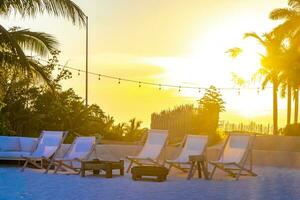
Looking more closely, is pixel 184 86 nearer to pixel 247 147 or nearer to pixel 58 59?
pixel 58 59

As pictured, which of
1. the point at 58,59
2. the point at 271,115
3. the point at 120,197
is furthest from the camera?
the point at 271,115

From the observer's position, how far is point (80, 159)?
42.9 ft

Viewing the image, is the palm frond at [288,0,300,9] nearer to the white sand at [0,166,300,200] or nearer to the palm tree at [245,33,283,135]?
the palm tree at [245,33,283,135]

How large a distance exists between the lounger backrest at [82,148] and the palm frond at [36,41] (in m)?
2.33

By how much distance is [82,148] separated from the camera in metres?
13.7

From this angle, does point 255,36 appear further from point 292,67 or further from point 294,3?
point 292,67

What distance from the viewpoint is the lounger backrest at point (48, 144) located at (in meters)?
14.1

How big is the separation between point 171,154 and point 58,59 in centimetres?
1095

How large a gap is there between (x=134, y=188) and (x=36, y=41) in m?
5.77

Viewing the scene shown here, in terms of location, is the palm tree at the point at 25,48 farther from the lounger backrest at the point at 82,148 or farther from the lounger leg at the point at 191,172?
the lounger leg at the point at 191,172

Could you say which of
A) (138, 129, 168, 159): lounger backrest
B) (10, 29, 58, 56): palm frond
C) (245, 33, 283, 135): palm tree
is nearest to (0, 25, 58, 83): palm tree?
(10, 29, 58, 56): palm frond

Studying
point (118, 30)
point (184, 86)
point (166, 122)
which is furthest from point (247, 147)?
point (184, 86)

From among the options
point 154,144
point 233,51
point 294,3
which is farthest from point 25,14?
point 233,51

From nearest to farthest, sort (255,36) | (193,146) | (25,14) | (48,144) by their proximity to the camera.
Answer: (25,14) → (193,146) → (48,144) → (255,36)
